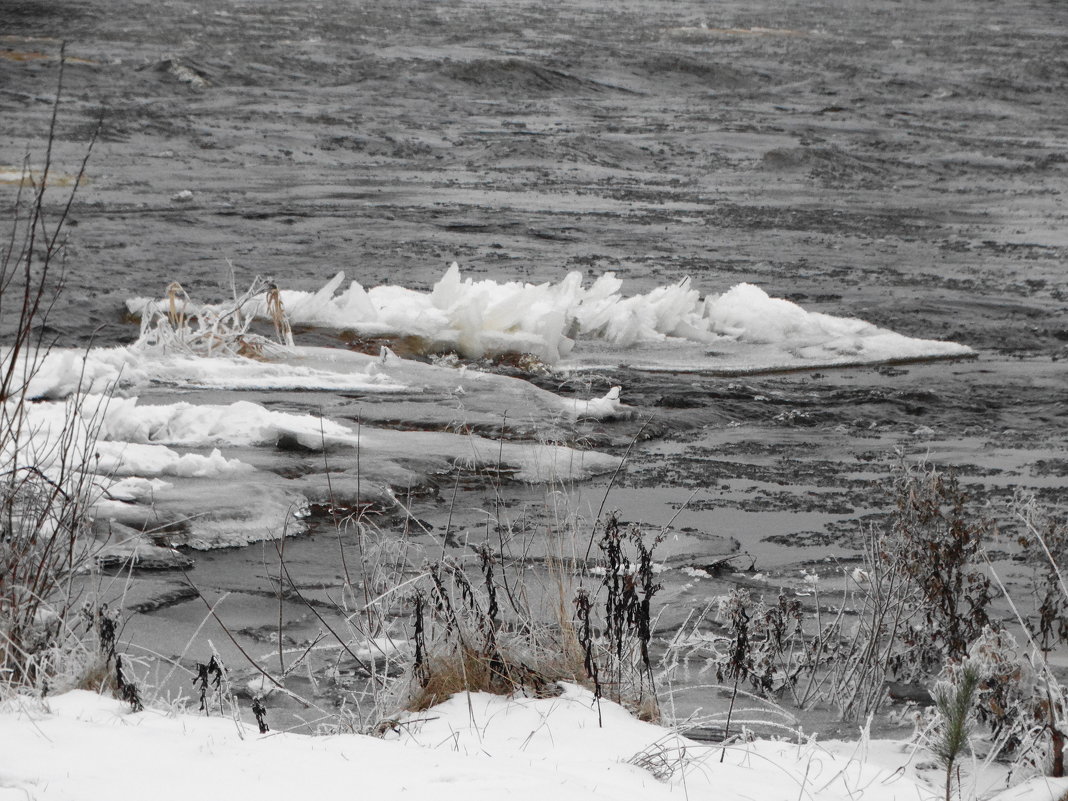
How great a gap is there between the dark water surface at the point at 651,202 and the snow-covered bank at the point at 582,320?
1.95 ft

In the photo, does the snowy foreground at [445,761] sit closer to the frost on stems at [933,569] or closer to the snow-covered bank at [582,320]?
the frost on stems at [933,569]

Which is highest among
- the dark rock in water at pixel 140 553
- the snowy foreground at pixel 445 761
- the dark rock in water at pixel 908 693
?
the snowy foreground at pixel 445 761

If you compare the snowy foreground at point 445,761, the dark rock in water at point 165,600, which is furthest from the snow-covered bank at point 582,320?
the snowy foreground at point 445,761

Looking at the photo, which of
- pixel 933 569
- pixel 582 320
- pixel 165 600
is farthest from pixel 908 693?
pixel 582 320

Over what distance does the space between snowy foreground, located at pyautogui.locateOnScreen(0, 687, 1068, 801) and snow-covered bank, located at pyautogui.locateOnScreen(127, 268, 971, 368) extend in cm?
607

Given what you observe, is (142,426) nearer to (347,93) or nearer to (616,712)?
(616,712)

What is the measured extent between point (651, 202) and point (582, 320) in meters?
6.51

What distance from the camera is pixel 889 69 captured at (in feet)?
104

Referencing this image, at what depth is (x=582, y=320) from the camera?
10766mm

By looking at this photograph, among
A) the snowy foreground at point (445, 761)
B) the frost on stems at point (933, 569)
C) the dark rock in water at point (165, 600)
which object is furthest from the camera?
the dark rock in water at point (165, 600)

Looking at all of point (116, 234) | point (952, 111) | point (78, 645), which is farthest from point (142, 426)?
point (952, 111)

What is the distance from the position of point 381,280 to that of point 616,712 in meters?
8.90

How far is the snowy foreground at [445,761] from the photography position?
3.28 m

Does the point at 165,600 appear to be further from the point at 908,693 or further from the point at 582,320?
the point at 582,320
